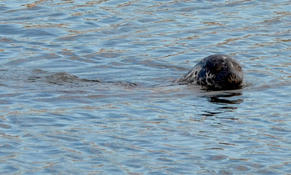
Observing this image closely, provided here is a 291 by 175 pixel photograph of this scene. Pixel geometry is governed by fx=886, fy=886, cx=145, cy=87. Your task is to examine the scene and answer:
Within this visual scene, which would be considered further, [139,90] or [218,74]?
[218,74]

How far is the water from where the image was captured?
9.01m

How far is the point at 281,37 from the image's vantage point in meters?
16.5

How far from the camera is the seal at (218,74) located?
13.0 meters

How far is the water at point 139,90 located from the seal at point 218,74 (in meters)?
0.26

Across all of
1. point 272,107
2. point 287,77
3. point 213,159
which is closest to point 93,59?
point 287,77

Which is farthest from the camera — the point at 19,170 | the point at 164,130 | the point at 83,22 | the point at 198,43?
the point at 83,22

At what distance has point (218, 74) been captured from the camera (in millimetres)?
13078

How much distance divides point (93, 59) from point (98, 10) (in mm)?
4125

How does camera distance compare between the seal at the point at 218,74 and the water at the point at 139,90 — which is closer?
the water at the point at 139,90

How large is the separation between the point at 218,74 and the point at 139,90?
129 cm

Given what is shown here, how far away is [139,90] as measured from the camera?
41.3ft

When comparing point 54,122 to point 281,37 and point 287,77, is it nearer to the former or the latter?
point 287,77

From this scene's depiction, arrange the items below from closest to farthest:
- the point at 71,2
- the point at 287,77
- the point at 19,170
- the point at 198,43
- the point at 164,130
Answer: the point at 19,170 → the point at 164,130 → the point at 287,77 → the point at 198,43 → the point at 71,2

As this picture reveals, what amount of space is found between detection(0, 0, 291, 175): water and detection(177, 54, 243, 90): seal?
0.86ft
